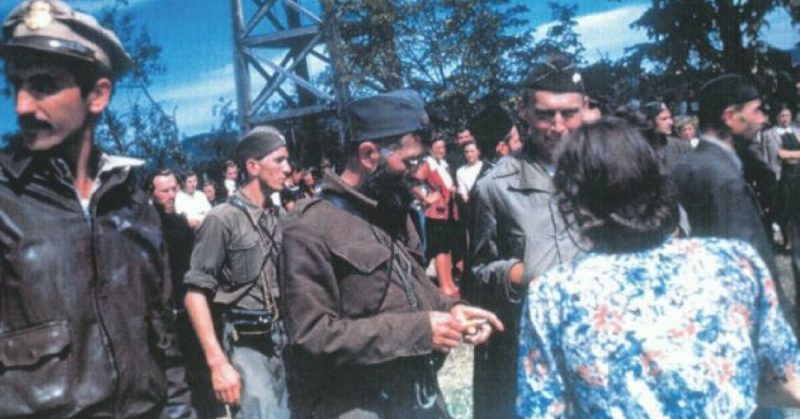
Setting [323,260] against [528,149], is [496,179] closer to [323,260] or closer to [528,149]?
[528,149]

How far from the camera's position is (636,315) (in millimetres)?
1961

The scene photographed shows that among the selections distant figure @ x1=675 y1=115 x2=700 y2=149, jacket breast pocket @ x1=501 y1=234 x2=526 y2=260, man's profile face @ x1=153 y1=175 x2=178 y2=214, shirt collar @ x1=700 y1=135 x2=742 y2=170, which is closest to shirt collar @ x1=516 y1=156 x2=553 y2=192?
jacket breast pocket @ x1=501 y1=234 x2=526 y2=260

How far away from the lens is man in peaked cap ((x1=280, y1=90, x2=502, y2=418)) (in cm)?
257

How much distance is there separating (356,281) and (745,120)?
2.69m

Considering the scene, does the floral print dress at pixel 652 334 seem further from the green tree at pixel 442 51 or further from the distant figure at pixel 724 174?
the green tree at pixel 442 51

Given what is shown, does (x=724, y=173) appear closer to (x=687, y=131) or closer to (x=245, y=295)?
(x=245, y=295)

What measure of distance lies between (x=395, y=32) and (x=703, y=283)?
15.7 meters

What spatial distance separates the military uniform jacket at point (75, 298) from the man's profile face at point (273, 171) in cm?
218

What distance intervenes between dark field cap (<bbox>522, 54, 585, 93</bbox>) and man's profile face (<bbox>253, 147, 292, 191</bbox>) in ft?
5.90

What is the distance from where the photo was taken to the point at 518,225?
3400 mm

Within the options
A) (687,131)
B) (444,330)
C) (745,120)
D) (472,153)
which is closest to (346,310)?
(444,330)

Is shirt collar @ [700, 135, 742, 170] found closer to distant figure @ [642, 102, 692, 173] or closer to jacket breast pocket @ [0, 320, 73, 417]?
distant figure @ [642, 102, 692, 173]

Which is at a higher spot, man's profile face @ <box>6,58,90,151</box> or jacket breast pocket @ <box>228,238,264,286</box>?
man's profile face @ <box>6,58,90,151</box>

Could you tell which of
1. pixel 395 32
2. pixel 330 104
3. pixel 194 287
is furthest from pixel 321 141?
pixel 194 287
